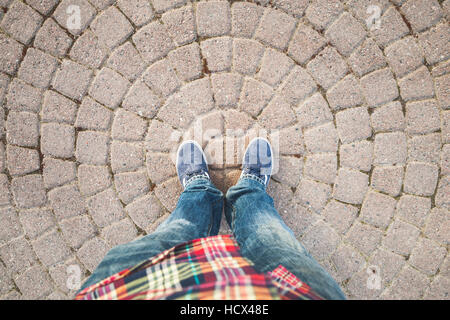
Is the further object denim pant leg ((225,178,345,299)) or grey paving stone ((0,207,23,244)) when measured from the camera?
grey paving stone ((0,207,23,244))

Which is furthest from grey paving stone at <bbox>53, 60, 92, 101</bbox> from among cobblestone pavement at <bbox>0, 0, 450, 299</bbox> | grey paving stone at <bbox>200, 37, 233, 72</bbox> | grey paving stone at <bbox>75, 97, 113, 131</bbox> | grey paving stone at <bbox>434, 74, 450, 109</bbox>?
grey paving stone at <bbox>434, 74, 450, 109</bbox>

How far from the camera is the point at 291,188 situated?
2.41 metres

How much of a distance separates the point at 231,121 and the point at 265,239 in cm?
104

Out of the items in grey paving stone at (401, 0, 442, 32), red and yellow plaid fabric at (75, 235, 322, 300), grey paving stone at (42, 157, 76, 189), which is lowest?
red and yellow plaid fabric at (75, 235, 322, 300)

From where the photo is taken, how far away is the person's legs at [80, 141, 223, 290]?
5.11ft

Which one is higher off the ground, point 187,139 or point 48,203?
point 187,139

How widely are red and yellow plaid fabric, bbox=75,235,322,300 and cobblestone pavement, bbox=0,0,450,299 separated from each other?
37.5 inches

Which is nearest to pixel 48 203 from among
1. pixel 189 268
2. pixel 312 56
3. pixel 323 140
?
pixel 189 268

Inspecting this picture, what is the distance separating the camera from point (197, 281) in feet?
4.41

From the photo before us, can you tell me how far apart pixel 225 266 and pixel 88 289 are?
681 mm

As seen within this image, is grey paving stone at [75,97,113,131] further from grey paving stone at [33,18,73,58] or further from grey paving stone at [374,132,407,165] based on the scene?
grey paving stone at [374,132,407,165]

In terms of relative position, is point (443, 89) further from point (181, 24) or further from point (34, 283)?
point (34, 283)

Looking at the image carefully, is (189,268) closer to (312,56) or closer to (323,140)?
(323,140)

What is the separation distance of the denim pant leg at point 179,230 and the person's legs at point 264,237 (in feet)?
0.55
